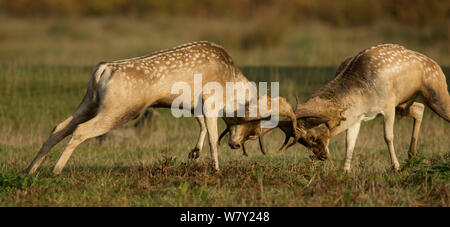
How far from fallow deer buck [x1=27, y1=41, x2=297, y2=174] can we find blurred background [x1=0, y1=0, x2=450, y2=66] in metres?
13.0

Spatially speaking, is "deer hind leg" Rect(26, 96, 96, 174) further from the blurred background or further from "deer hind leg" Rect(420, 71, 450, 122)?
the blurred background

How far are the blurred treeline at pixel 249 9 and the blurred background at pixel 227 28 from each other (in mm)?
59

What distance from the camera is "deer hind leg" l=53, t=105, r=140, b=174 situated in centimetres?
985

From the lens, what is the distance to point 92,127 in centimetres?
989

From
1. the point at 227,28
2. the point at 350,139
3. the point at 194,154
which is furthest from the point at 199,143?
the point at 227,28

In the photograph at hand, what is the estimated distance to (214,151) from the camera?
1062 centimetres

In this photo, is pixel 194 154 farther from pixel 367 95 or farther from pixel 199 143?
pixel 367 95

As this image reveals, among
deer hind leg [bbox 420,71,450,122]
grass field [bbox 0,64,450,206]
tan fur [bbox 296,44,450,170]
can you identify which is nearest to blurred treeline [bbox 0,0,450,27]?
grass field [bbox 0,64,450,206]

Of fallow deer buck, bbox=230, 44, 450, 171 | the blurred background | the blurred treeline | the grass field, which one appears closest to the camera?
the grass field

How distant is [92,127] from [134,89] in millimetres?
796

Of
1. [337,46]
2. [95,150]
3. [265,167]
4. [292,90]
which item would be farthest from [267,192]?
[337,46]

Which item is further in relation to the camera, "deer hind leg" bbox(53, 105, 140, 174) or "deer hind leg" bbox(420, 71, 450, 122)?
"deer hind leg" bbox(420, 71, 450, 122)

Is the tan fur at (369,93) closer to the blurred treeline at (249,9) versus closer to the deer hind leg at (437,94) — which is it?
the deer hind leg at (437,94)

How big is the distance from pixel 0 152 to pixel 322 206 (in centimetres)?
699
